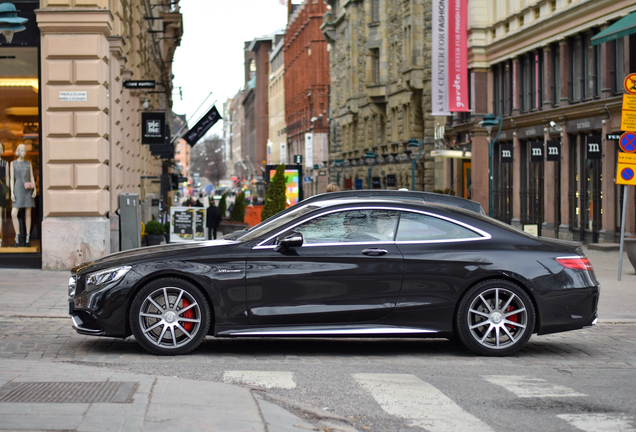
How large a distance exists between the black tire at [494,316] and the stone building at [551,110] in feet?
49.9

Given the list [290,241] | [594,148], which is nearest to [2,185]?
[290,241]

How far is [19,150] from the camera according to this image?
1808 cm

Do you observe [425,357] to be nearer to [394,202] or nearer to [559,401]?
[394,202]

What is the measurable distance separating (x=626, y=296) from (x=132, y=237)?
401 inches

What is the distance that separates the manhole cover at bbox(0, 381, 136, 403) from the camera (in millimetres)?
6115

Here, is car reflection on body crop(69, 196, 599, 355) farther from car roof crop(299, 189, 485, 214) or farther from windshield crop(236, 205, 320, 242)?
car roof crop(299, 189, 485, 214)

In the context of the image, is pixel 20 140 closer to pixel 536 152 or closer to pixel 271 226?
pixel 271 226

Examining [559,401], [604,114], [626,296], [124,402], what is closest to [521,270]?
[559,401]

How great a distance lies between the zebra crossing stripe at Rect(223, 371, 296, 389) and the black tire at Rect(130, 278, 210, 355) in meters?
0.85

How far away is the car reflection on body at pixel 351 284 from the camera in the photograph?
8352 mm

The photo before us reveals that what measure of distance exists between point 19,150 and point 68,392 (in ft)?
41.4

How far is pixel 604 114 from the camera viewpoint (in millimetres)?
28781

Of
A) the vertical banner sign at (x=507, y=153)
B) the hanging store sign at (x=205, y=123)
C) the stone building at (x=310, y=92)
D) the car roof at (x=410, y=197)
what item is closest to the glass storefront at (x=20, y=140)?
the car roof at (x=410, y=197)

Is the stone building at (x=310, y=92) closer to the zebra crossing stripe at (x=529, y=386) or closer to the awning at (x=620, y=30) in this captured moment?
the awning at (x=620, y=30)
